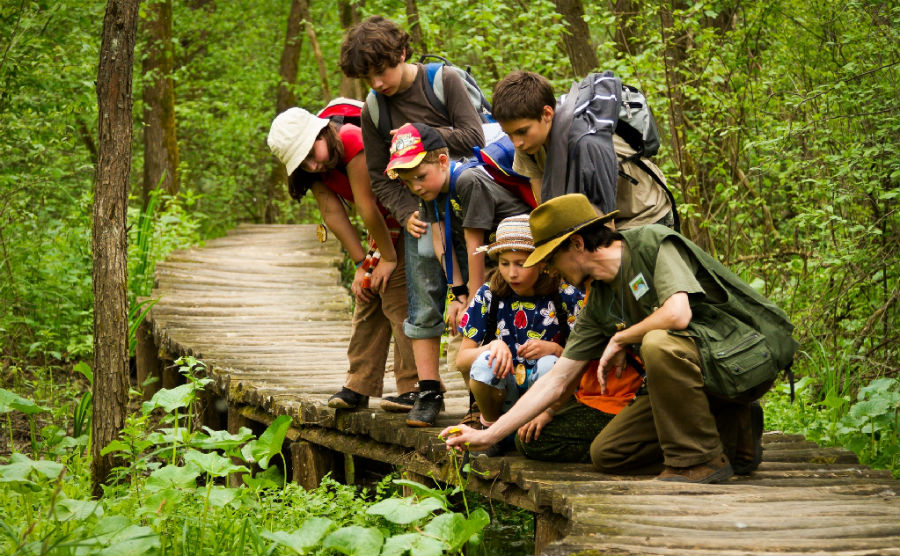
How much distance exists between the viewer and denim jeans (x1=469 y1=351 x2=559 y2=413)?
4090 millimetres

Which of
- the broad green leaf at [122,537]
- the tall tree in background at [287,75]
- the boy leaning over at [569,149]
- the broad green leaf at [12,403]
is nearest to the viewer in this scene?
the broad green leaf at [122,537]

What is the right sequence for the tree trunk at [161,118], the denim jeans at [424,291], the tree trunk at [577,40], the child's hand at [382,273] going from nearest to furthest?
1. the denim jeans at [424,291]
2. the child's hand at [382,273]
3. the tree trunk at [577,40]
4. the tree trunk at [161,118]

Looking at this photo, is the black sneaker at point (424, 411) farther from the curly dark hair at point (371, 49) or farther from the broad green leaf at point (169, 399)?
the curly dark hair at point (371, 49)

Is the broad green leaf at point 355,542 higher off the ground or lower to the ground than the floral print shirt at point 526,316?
lower

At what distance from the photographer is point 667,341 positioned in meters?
3.52

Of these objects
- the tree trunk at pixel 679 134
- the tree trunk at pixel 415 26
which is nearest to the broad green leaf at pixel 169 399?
the tree trunk at pixel 679 134

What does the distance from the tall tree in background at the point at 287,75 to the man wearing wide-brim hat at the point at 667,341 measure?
1622 cm

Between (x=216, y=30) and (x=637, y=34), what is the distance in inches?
466

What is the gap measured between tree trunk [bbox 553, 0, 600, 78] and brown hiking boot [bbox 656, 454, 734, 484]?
7024 mm

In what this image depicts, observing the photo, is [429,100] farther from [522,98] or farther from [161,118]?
[161,118]

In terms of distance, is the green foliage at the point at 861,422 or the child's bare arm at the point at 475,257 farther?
the green foliage at the point at 861,422

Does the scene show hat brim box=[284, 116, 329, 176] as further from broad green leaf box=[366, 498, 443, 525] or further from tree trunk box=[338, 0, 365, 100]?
tree trunk box=[338, 0, 365, 100]

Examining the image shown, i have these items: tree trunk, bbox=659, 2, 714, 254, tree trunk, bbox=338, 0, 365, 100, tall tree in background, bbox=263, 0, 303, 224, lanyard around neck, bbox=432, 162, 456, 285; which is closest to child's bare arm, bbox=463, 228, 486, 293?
lanyard around neck, bbox=432, 162, 456, 285

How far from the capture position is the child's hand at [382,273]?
5027 mm
